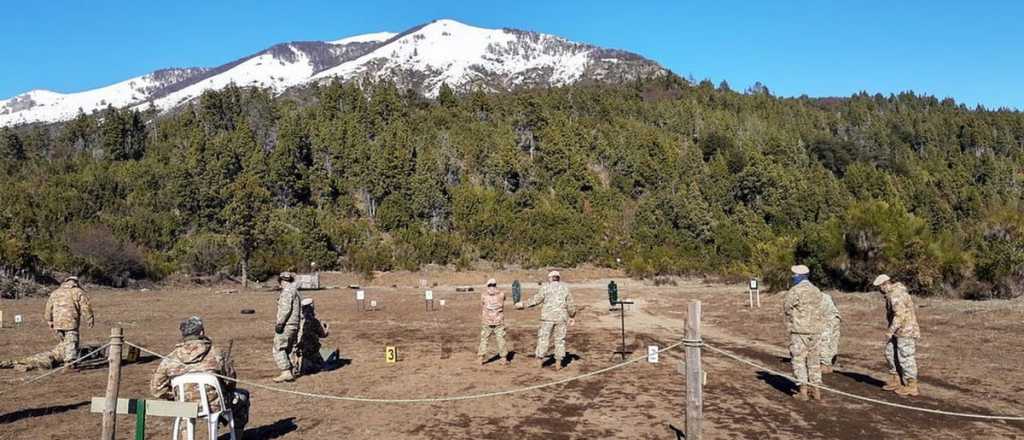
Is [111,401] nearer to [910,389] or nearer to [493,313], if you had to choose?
[493,313]

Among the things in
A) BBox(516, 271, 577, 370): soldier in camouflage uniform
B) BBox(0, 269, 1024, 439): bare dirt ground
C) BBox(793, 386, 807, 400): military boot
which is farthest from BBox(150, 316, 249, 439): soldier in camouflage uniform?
BBox(793, 386, 807, 400): military boot

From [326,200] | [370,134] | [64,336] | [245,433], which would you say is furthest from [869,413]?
[370,134]

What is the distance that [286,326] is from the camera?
10719mm

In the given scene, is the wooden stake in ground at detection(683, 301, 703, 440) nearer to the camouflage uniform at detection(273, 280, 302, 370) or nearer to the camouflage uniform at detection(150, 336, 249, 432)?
the camouflage uniform at detection(150, 336, 249, 432)

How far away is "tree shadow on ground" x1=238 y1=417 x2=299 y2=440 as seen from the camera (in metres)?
7.96

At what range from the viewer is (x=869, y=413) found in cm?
878

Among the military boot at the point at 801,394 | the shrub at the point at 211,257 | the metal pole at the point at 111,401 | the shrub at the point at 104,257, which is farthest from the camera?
the shrub at the point at 211,257

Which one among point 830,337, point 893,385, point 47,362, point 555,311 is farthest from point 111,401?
point 830,337

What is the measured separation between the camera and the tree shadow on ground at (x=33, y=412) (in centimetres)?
855

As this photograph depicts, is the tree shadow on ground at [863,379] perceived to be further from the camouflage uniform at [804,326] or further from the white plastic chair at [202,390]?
the white plastic chair at [202,390]

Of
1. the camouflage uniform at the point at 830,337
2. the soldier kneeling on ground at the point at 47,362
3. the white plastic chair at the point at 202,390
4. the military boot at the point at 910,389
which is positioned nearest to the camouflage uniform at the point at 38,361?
the soldier kneeling on ground at the point at 47,362

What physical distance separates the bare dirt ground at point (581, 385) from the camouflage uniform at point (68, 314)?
534 mm

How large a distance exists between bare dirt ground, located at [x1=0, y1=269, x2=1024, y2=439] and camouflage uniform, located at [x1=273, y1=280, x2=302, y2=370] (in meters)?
0.46

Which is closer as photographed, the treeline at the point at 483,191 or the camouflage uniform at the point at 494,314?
the camouflage uniform at the point at 494,314
